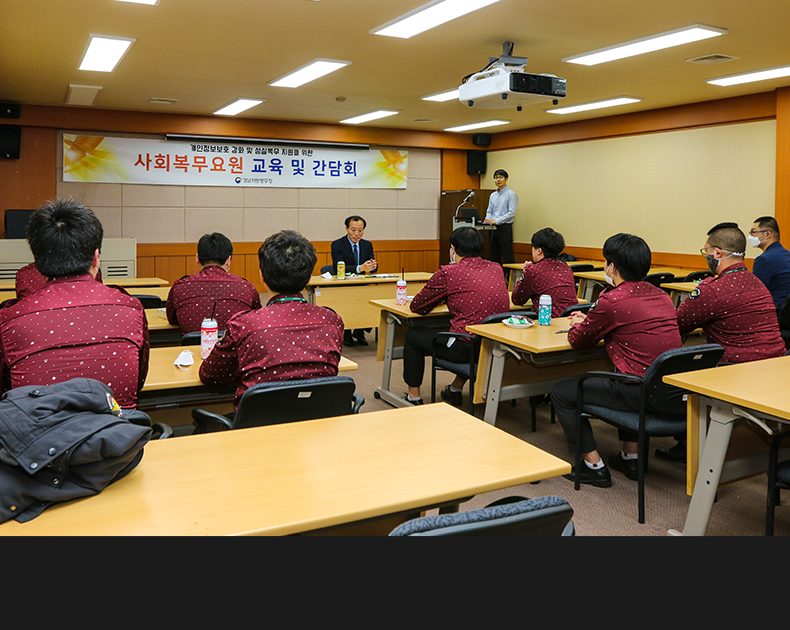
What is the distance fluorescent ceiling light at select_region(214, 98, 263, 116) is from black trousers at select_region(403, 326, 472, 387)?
4.89 metres

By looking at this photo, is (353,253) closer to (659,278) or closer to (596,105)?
(659,278)

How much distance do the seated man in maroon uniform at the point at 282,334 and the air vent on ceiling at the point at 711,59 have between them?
4924 mm

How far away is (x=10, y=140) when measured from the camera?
8539 mm

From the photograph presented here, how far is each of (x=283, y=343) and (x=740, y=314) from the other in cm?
246

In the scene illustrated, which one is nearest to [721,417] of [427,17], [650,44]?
[427,17]

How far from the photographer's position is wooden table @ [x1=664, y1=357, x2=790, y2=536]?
235 cm

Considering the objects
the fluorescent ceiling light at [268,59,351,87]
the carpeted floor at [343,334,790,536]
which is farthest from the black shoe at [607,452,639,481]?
the fluorescent ceiling light at [268,59,351,87]

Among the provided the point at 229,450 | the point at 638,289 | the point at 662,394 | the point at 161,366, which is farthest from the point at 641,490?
the point at 161,366

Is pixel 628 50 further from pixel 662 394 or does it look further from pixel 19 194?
pixel 19 194

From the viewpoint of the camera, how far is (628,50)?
5461 millimetres

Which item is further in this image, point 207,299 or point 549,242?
point 549,242

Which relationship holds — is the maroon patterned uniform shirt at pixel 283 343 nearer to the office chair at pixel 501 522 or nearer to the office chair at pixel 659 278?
the office chair at pixel 501 522

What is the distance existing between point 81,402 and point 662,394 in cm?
246

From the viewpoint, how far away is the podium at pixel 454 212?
10.8 meters
